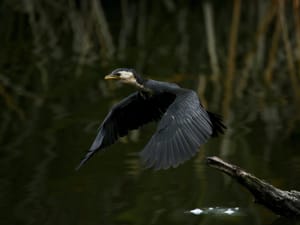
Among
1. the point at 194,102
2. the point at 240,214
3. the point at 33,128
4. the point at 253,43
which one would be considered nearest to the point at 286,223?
the point at 240,214

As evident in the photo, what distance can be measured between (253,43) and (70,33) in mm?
2845

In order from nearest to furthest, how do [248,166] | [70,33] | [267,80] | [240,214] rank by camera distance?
[240,214] < [248,166] < [267,80] < [70,33]

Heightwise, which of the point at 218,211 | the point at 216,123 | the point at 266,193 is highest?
the point at 216,123

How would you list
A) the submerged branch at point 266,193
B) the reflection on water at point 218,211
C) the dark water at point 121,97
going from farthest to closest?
the dark water at point 121,97 < the reflection on water at point 218,211 < the submerged branch at point 266,193

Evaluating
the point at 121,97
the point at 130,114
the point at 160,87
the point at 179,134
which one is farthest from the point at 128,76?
the point at 121,97

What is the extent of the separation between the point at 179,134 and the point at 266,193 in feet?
1.72

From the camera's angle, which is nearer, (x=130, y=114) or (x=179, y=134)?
(x=179, y=134)

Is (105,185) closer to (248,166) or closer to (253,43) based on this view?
(248,166)


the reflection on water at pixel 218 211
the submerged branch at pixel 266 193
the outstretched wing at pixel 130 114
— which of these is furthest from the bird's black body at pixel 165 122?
the reflection on water at pixel 218 211

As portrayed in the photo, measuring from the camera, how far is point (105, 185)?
5480 mm

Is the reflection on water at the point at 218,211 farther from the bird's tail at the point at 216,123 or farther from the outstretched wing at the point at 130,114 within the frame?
the outstretched wing at the point at 130,114

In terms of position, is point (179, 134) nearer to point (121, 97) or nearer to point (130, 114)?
point (130, 114)

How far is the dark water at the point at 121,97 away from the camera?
5059 mm

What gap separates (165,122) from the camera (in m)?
4.50
